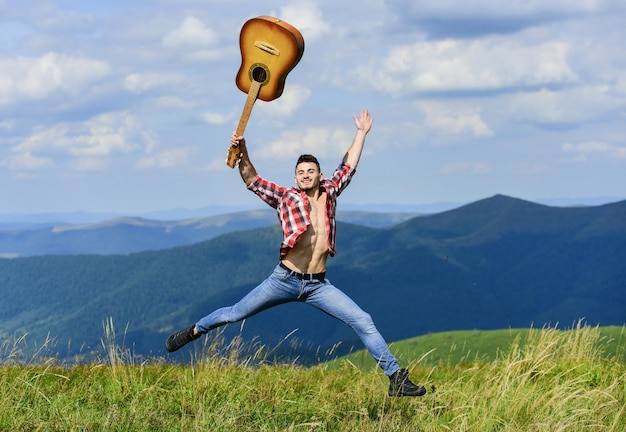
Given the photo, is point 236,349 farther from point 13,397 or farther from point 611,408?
point 611,408

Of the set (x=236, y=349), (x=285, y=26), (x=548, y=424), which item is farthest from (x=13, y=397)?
(x=548, y=424)

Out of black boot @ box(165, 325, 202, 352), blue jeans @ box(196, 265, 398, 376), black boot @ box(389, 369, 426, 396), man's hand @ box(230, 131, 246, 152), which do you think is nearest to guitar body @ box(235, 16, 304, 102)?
man's hand @ box(230, 131, 246, 152)

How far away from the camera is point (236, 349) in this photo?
10445 millimetres

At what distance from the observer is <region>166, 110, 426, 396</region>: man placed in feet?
28.0

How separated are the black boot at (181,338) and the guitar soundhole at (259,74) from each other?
3133 mm

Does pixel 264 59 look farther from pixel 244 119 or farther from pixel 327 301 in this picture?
pixel 327 301

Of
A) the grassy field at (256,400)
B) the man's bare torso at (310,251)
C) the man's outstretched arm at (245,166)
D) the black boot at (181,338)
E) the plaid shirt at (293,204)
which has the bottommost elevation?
the grassy field at (256,400)

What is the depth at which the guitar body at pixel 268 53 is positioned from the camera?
877 cm

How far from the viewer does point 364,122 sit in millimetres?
10242

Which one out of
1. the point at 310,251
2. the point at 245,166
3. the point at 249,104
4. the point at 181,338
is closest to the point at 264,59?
the point at 249,104

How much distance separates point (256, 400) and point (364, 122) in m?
3.88

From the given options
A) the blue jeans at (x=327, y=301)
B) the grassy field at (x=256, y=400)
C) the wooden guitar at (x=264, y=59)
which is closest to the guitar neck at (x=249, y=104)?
the wooden guitar at (x=264, y=59)

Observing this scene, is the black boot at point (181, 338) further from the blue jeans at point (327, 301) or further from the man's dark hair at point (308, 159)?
the man's dark hair at point (308, 159)

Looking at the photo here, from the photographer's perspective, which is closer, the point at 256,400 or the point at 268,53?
the point at 268,53
